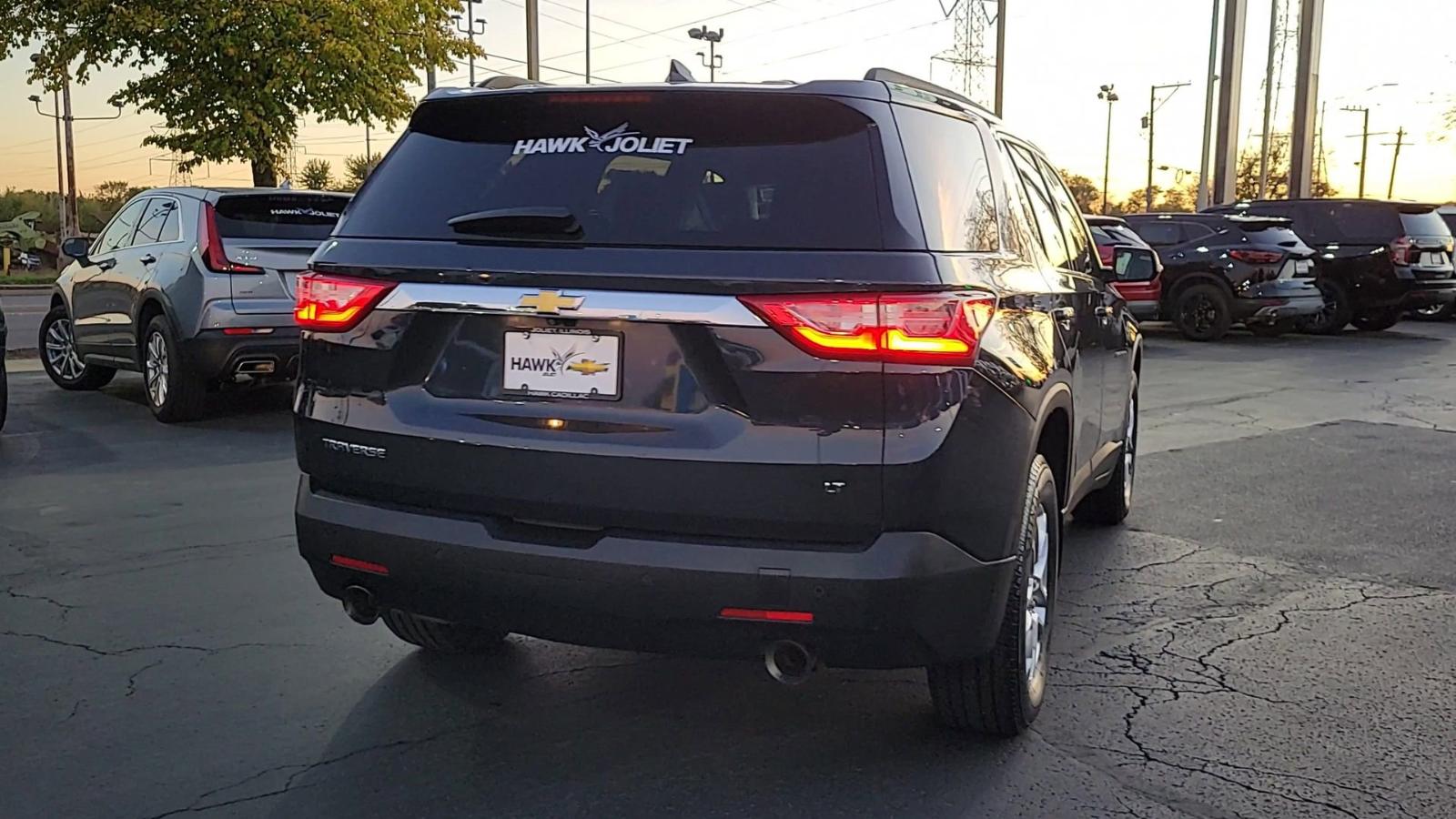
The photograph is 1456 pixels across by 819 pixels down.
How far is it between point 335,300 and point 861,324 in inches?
54.8

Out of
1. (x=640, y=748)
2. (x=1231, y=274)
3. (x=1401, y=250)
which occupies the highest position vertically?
(x=1401, y=250)

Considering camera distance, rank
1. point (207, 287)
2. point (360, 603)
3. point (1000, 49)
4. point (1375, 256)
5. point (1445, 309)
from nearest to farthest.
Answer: point (360, 603) → point (207, 287) → point (1375, 256) → point (1445, 309) → point (1000, 49)

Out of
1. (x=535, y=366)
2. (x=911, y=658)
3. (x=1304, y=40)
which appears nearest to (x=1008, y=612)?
(x=911, y=658)

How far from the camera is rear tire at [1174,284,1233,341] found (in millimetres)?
17859

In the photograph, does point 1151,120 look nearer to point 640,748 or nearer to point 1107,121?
point 1107,121

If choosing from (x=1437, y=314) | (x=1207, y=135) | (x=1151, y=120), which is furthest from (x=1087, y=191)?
(x=1437, y=314)

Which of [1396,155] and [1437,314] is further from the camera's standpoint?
[1396,155]

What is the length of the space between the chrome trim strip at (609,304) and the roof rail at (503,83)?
0.67 m

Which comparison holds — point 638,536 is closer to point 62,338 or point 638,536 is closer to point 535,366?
point 535,366

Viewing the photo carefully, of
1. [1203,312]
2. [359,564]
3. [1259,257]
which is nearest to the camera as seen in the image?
[359,564]

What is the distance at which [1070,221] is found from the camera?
210 inches

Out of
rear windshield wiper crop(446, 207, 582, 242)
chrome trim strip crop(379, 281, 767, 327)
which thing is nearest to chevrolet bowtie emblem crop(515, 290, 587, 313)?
chrome trim strip crop(379, 281, 767, 327)

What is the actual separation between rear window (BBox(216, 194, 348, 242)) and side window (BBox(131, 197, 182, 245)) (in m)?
0.42

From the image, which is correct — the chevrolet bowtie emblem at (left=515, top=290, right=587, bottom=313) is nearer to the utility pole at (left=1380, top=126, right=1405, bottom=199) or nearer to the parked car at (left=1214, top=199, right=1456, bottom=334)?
the parked car at (left=1214, top=199, right=1456, bottom=334)
